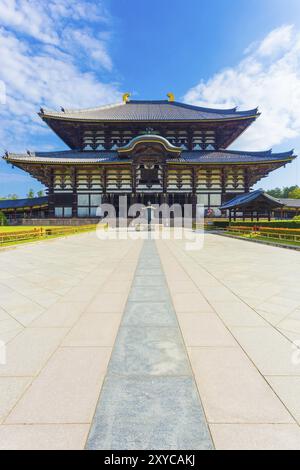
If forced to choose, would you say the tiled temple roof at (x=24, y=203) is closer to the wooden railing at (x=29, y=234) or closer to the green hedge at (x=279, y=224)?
the wooden railing at (x=29, y=234)

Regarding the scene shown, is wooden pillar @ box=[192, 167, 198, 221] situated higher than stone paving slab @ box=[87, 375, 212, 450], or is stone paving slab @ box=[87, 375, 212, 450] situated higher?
wooden pillar @ box=[192, 167, 198, 221]

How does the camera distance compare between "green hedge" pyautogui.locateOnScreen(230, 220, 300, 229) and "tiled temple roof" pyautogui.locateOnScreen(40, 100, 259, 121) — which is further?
"tiled temple roof" pyautogui.locateOnScreen(40, 100, 259, 121)

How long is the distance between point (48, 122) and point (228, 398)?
36.1 metres

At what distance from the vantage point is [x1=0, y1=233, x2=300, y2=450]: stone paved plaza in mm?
1563

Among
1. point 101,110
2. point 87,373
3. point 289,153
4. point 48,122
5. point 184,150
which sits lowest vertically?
point 87,373

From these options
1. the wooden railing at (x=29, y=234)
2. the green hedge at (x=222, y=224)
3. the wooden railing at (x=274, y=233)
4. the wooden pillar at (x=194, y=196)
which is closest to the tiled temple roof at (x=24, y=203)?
the wooden railing at (x=29, y=234)

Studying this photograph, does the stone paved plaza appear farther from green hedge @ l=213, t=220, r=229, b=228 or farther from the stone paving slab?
green hedge @ l=213, t=220, r=229, b=228

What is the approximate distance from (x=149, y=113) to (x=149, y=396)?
125 feet

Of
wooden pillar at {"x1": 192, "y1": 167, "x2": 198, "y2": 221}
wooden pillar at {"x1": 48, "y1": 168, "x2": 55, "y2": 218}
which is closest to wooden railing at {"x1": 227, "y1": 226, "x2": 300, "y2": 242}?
wooden pillar at {"x1": 192, "y1": 167, "x2": 198, "y2": 221}

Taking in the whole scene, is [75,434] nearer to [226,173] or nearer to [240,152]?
[226,173]

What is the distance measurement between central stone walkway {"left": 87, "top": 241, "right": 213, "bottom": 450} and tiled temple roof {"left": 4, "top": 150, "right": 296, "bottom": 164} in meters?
26.7

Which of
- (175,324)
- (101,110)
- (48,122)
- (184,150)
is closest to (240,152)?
(184,150)

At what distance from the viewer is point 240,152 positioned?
30844 mm

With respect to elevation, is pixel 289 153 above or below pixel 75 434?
above
